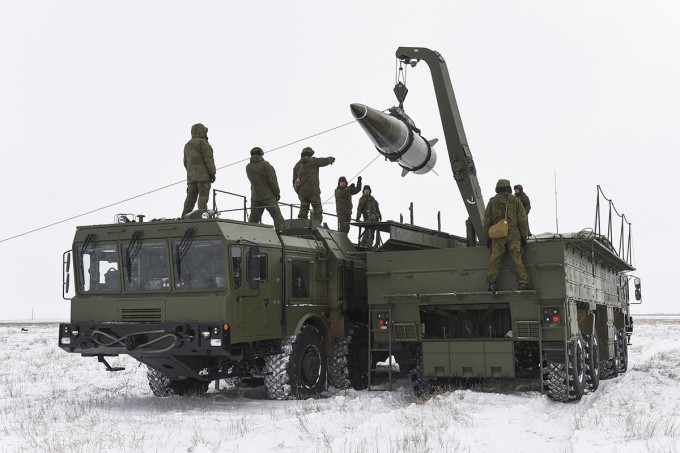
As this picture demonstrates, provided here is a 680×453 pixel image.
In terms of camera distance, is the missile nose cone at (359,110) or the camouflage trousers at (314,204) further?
the camouflage trousers at (314,204)

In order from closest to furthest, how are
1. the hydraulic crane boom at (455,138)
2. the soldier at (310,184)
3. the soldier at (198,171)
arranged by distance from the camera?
the soldier at (198,171) < the hydraulic crane boom at (455,138) < the soldier at (310,184)

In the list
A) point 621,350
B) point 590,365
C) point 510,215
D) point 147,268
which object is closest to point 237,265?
point 147,268

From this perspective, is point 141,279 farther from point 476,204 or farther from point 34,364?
point 34,364

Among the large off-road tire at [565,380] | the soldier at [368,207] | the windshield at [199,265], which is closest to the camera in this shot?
the large off-road tire at [565,380]

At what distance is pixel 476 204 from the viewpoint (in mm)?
14352

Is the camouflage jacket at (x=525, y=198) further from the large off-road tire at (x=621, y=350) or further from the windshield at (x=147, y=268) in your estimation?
the windshield at (x=147, y=268)

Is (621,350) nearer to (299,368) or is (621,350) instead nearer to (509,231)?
(509,231)

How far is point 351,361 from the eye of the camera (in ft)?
46.2

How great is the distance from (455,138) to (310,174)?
3047 mm

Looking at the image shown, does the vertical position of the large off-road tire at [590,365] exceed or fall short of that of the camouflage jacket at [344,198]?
it falls short

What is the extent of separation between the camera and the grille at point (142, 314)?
36.7 ft

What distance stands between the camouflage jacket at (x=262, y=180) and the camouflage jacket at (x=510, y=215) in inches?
167

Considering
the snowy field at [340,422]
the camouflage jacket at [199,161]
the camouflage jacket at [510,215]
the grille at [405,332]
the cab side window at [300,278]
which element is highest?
the camouflage jacket at [199,161]

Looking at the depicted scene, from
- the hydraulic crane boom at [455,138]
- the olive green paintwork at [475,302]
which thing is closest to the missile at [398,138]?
the hydraulic crane boom at [455,138]
